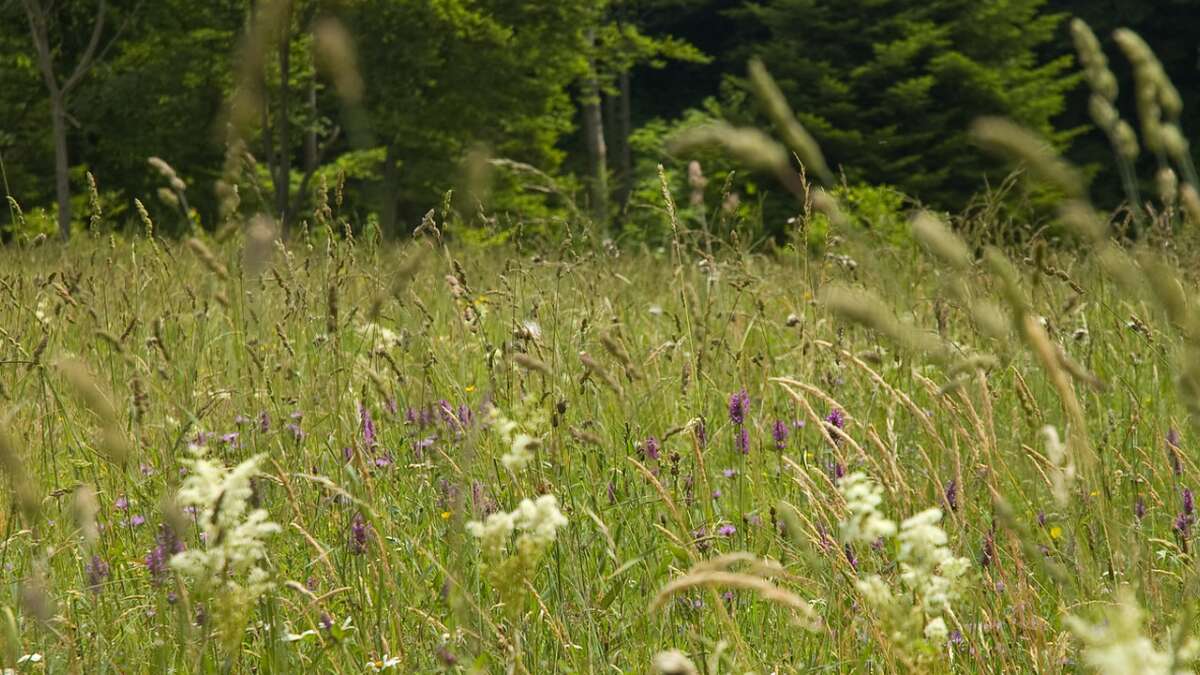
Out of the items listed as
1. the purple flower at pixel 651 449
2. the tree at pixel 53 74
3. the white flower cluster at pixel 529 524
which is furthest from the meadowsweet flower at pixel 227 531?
the tree at pixel 53 74

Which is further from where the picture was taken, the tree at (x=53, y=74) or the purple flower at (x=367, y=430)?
the tree at (x=53, y=74)

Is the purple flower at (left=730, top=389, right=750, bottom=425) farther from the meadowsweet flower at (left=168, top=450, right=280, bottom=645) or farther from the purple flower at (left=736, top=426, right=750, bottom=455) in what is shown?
the meadowsweet flower at (left=168, top=450, right=280, bottom=645)

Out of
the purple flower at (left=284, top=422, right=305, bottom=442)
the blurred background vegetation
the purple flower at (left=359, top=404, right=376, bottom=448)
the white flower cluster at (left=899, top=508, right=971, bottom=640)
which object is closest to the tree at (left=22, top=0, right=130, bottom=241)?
the blurred background vegetation

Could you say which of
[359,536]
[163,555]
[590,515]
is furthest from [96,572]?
[590,515]

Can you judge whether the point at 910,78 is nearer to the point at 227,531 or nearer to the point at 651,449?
the point at 651,449

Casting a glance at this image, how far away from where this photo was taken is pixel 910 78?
19812mm

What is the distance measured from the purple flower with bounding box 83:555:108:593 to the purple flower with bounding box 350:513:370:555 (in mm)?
399

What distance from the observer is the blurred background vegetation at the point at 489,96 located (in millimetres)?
14219

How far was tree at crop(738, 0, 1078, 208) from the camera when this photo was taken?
1973 centimetres

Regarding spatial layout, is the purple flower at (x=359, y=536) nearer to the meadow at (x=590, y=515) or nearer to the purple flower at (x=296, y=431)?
the meadow at (x=590, y=515)

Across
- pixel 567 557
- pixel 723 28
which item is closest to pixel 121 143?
pixel 567 557

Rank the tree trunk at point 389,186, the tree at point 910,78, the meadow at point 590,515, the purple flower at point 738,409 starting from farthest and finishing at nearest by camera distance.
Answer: the tree at point 910,78 < the tree trunk at point 389,186 < the purple flower at point 738,409 < the meadow at point 590,515

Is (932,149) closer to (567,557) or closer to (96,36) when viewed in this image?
(96,36)

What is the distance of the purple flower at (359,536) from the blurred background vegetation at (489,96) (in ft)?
29.7
